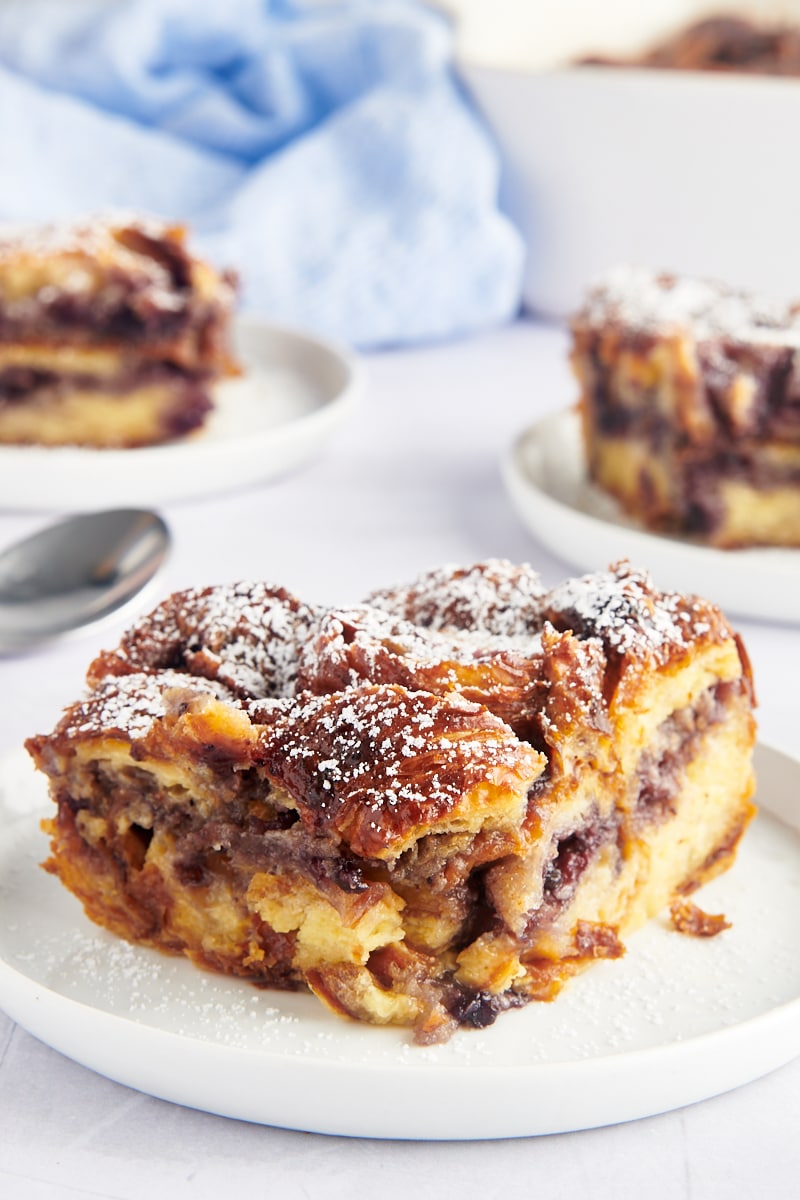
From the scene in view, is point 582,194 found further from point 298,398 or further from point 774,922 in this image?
point 774,922

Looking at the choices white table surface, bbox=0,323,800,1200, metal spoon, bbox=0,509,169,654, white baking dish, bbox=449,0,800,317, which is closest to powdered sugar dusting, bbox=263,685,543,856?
white table surface, bbox=0,323,800,1200

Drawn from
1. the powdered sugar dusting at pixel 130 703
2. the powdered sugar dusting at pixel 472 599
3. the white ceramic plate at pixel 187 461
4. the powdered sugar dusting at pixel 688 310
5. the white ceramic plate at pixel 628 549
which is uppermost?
the powdered sugar dusting at pixel 472 599

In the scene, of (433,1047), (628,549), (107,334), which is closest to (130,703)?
(433,1047)

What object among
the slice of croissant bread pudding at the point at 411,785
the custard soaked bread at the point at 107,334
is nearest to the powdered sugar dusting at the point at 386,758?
the slice of croissant bread pudding at the point at 411,785

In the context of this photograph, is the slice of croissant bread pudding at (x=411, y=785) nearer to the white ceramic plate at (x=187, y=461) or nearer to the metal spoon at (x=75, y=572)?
the metal spoon at (x=75, y=572)

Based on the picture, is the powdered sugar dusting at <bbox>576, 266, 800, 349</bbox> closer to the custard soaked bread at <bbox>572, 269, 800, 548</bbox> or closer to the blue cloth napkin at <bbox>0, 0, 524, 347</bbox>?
the custard soaked bread at <bbox>572, 269, 800, 548</bbox>

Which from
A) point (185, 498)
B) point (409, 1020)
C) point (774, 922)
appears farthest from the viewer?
point (185, 498)

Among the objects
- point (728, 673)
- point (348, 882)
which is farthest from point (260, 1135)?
point (728, 673)
